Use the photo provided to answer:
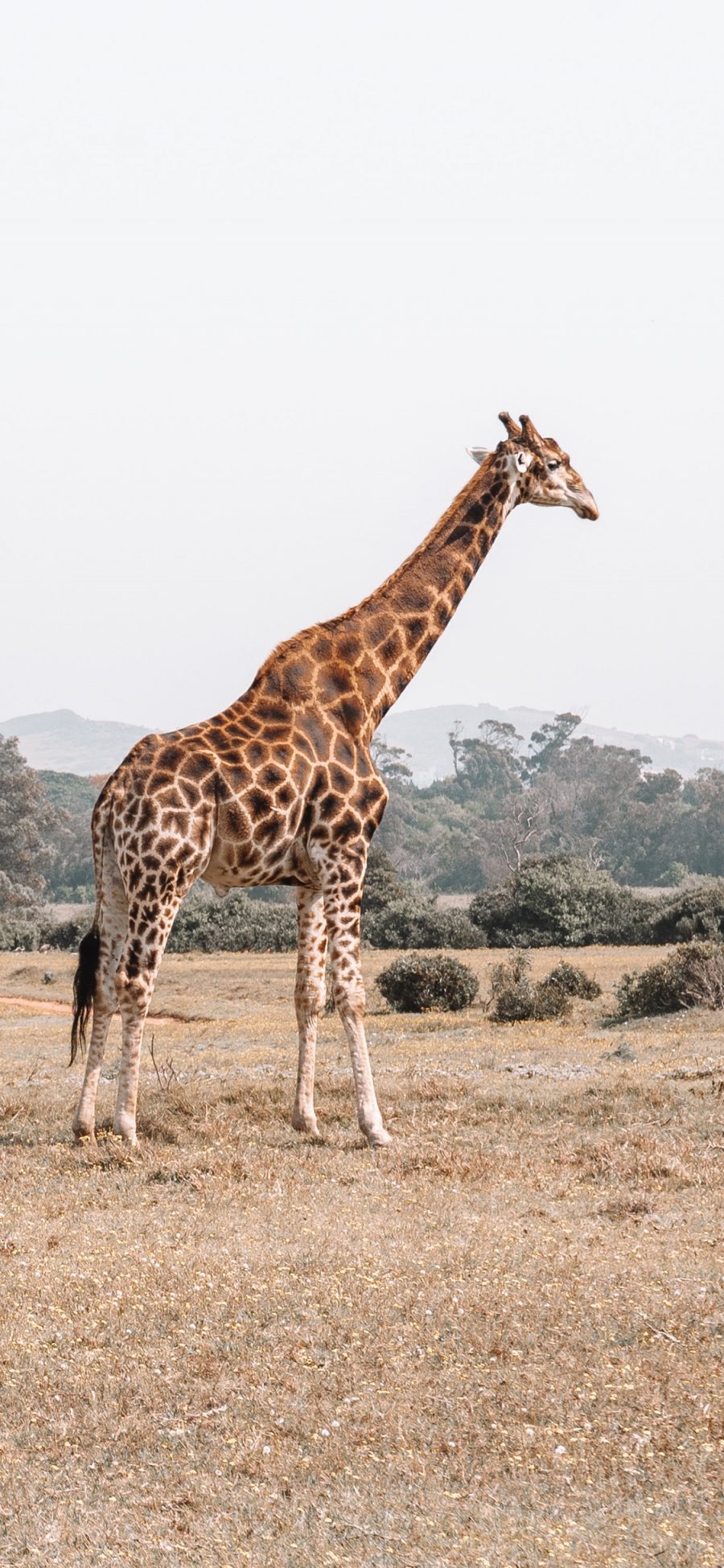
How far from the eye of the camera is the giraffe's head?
12.5 meters

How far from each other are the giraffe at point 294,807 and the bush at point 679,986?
10.4m

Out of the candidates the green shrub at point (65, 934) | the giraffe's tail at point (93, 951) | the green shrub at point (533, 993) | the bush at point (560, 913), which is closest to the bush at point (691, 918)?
the bush at point (560, 913)

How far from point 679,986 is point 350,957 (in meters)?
11.4

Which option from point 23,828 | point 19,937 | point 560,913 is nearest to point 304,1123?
point 560,913

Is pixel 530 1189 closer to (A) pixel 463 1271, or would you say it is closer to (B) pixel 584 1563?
(A) pixel 463 1271

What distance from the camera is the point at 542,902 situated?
125ft

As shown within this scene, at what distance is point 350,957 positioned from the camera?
11312 millimetres

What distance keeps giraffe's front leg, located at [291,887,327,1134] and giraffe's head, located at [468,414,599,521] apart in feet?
12.8

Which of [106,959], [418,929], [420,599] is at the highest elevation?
[420,599]

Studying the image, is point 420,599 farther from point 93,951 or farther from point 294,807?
point 93,951

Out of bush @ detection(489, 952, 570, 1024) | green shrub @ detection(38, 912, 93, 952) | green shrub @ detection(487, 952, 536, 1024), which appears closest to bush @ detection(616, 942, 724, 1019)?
bush @ detection(489, 952, 570, 1024)

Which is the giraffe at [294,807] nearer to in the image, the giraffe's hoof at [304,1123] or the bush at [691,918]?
the giraffe's hoof at [304,1123]

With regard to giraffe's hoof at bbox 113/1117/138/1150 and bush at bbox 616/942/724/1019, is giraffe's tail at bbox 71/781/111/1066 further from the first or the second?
bush at bbox 616/942/724/1019

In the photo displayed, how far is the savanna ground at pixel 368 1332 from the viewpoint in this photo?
5141 millimetres
